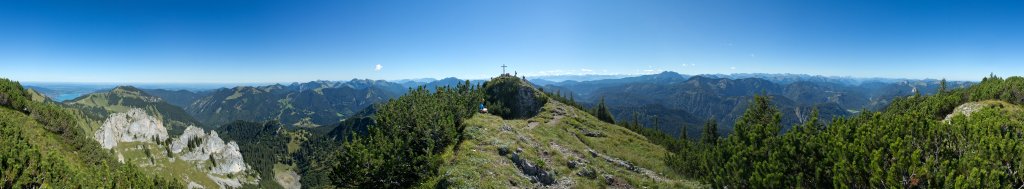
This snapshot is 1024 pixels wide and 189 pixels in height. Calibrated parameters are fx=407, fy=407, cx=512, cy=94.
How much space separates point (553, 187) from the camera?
38.4m

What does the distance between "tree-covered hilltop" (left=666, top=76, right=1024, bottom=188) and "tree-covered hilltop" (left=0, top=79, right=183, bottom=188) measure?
40875 mm

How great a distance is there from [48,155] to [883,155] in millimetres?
56028

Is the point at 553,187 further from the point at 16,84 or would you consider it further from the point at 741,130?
the point at 16,84

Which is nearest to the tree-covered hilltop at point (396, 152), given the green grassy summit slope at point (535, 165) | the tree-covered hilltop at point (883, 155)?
the green grassy summit slope at point (535, 165)

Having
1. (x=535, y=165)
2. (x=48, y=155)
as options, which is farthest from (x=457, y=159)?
(x=48, y=155)

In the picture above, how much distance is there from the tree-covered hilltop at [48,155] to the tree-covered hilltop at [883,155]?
40.9 metres

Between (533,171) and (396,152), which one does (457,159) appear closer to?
(396,152)

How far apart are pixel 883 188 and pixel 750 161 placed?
6.26 m

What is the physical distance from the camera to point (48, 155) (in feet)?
103

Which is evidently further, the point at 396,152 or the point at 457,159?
the point at 457,159

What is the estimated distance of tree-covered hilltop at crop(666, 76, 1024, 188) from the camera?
1828 centimetres

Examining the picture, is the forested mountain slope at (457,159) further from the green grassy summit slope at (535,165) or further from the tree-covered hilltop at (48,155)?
the tree-covered hilltop at (48,155)

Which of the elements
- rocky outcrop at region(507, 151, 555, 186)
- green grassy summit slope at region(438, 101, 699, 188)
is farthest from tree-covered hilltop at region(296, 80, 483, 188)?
rocky outcrop at region(507, 151, 555, 186)

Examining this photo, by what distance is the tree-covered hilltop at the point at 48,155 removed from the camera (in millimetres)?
28234
